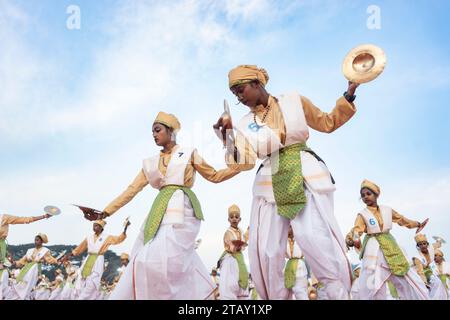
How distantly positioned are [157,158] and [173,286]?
149 cm

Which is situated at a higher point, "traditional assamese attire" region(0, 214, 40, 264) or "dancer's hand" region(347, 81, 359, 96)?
"dancer's hand" region(347, 81, 359, 96)

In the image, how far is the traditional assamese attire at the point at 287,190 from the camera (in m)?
3.54

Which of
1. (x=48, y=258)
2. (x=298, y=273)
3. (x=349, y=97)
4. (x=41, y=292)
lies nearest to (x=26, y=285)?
(x=48, y=258)

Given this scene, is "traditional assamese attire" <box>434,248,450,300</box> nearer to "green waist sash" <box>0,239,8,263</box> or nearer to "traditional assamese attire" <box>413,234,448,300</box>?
"traditional assamese attire" <box>413,234,448,300</box>

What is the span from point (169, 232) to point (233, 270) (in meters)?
4.64

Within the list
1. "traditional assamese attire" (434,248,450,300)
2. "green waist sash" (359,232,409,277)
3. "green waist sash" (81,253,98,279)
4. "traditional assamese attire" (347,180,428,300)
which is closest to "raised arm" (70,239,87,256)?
"green waist sash" (81,253,98,279)

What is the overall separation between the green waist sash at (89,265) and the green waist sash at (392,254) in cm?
651

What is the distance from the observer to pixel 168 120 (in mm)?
5598

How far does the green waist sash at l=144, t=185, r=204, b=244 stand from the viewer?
4.98 meters

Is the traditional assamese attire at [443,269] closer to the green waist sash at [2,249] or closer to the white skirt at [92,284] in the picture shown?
the white skirt at [92,284]

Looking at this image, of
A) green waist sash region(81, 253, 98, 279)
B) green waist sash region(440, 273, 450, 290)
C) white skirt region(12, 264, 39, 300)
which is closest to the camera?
green waist sash region(81, 253, 98, 279)

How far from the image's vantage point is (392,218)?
23.8 ft

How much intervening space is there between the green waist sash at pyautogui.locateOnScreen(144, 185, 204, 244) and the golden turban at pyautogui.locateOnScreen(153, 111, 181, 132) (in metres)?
0.79

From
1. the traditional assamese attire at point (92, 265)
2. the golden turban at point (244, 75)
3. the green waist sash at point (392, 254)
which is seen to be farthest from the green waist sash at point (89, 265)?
the golden turban at point (244, 75)
